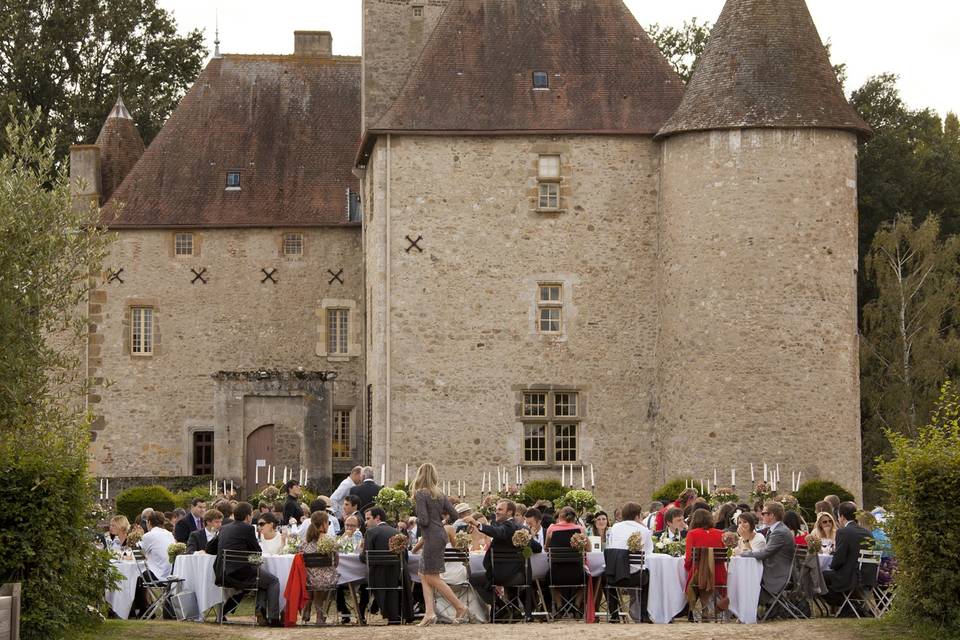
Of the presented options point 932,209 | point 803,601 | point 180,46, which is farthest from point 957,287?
point 803,601

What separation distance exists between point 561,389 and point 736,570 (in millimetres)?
15816

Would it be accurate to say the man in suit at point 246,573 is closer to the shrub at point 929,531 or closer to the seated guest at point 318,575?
the seated guest at point 318,575

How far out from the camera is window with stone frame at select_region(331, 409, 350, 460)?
40688 mm

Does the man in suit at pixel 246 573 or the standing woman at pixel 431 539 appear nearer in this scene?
the standing woman at pixel 431 539

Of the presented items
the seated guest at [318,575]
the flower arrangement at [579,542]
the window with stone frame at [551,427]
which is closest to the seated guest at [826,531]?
the flower arrangement at [579,542]

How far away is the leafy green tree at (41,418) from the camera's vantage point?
15.3m

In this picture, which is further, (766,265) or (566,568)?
(766,265)

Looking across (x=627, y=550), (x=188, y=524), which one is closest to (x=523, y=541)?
(x=627, y=550)

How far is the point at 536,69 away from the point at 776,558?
18.6 metres

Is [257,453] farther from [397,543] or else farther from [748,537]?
[748,537]

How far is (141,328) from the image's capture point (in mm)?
41250

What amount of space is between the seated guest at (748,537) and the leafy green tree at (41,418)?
20.9 feet

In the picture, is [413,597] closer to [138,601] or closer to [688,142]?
[138,601]

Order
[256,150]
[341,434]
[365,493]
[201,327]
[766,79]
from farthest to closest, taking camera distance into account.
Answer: [256,150]
[201,327]
[341,434]
[766,79]
[365,493]
